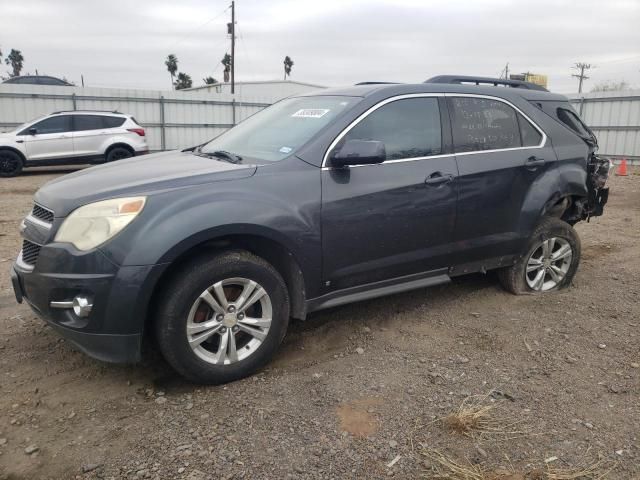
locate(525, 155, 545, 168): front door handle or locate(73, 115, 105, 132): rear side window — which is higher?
locate(73, 115, 105, 132): rear side window

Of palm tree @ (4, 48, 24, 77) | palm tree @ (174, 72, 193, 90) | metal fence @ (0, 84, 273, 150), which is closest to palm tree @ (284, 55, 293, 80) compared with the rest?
palm tree @ (174, 72, 193, 90)

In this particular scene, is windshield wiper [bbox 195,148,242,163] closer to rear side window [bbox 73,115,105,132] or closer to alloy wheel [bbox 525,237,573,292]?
alloy wheel [bbox 525,237,573,292]

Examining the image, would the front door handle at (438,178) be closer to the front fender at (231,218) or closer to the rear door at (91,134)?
the front fender at (231,218)

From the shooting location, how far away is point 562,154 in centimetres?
456

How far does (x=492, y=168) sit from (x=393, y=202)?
1012mm

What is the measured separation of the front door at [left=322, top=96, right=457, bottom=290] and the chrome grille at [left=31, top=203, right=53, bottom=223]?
1.58 meters

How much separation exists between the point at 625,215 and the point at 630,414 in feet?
22.9

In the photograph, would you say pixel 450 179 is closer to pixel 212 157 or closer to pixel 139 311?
pixel 212 157

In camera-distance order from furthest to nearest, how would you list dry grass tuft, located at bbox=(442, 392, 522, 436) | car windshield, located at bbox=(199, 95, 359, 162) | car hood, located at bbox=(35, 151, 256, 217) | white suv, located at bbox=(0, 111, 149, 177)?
white suv, located at bbox=(0, 111, 149, 177) → car windshield, located at bbox=(199, 95, 359, 162) → car hood, located at bbox=(35, 151, 256, 217) → dry grass tuft, located at bbox=(442, 392, 522, 436)

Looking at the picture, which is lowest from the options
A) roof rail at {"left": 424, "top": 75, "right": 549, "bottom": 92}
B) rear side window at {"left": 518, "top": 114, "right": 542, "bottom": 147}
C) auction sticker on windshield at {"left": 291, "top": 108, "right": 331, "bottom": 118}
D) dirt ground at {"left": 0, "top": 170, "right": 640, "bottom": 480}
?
dirt ground at {"left": 0, "top": 170, "right": 640, "bottom": 480}

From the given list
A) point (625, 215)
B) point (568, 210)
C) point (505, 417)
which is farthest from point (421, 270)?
point (625, 215)

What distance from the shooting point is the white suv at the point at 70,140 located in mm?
13523

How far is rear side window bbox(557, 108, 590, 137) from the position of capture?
4703mm

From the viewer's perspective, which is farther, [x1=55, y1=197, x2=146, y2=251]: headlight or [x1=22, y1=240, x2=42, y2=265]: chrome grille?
[x1=22, y1=240, x2=42, y2=265]: chrome grille
